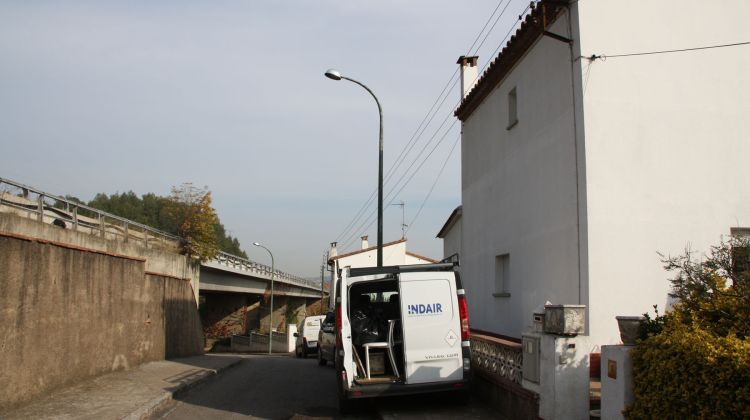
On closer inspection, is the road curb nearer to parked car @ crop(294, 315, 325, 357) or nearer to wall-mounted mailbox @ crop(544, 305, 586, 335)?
wall-mounted mailbox @ crop(544, 305, 586, 335)

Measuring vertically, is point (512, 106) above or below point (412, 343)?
above

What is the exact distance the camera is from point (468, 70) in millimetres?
16344

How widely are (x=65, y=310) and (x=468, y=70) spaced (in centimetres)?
1136

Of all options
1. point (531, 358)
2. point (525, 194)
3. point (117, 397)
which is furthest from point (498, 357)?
point (117, 397)

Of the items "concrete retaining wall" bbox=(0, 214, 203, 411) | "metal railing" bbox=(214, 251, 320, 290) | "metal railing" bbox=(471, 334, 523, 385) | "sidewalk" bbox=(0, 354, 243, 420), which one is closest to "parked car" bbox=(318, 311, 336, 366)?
"sidewalk" bbox=(0, 354, 243, 420)

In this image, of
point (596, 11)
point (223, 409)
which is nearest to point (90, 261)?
point (223, 409)

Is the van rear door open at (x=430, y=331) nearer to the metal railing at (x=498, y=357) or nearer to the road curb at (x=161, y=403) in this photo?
the metal railing at (x=498, y=357)

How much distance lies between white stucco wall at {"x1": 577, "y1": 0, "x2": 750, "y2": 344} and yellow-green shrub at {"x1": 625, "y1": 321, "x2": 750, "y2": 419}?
3.19 m

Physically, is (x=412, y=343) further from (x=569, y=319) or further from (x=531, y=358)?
(x=569, y=319)

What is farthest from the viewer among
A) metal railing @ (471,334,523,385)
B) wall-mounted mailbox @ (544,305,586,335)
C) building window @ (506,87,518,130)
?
building window @ (506,87,518,130)

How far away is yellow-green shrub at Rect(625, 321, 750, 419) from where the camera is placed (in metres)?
4.17

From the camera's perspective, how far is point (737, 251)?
576 cm

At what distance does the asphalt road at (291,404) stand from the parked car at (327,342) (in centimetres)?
356

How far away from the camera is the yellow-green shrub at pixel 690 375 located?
4.17 m
